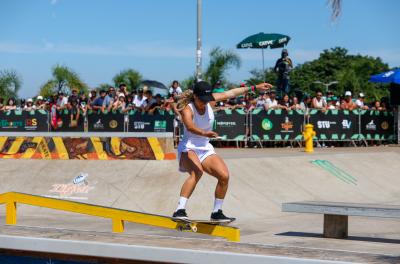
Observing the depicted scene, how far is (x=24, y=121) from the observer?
78.1 feet

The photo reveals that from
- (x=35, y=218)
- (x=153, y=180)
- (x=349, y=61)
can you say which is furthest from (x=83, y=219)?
(x=349, y=61)

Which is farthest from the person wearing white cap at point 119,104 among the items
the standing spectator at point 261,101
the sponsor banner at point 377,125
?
the sponsor banner at point 377,125

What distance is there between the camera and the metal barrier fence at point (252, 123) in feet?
69.9

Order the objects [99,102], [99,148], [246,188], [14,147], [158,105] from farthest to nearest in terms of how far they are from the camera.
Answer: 1. [99,102]
2. [158,105]
3. [14,147]
4. [99,148]
5. [246,188]

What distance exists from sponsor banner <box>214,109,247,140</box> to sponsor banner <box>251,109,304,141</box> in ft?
0.99

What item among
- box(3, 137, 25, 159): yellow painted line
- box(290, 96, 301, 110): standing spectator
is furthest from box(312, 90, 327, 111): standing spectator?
box(3, 137, 25, 159): yellow painted line

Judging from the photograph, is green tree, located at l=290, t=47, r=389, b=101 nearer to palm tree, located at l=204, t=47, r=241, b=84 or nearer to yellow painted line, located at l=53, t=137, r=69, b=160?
palm tree, located at l=204, t=47, r=241, b=84

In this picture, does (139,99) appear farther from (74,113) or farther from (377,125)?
(377,125)

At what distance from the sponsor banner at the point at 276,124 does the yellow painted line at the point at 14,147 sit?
24.1ft

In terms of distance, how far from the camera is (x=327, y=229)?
1084 centimetres

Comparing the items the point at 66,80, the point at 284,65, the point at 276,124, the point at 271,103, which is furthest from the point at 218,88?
the point at 66,80

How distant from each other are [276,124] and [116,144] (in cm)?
714

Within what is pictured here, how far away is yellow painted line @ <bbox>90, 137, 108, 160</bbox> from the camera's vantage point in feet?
52.5

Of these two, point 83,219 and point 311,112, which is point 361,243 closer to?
point 83,219
